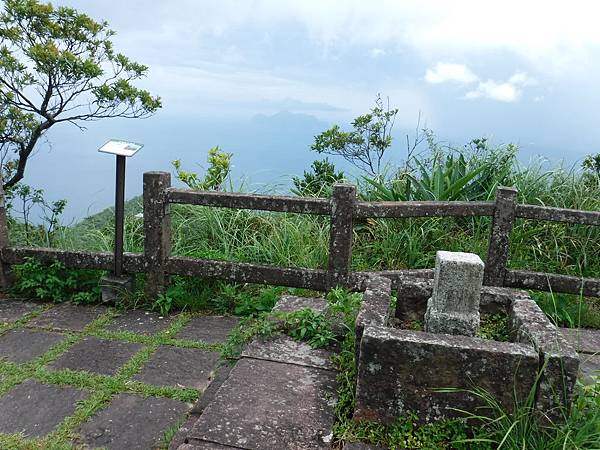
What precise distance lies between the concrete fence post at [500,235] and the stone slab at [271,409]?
225 centimetres

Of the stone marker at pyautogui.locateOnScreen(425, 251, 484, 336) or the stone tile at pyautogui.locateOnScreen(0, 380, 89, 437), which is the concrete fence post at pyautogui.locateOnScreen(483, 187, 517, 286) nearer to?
the stone marker at pyautogui.locateOnScreen(425, 251, 484, 336)

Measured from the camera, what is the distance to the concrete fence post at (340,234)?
4.25 metres

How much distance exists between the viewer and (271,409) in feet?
8.04

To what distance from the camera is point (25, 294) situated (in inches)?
193

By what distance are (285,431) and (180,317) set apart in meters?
2.39

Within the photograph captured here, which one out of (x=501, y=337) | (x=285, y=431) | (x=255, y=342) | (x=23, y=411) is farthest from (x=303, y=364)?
(x=23, y=411)

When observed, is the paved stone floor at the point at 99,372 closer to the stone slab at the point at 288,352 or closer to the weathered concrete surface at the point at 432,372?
the stone slab at the point at 288,352

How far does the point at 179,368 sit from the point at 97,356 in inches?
23.7

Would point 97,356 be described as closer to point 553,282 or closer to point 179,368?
point 179,368

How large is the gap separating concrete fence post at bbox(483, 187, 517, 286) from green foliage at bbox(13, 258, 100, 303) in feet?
11.0

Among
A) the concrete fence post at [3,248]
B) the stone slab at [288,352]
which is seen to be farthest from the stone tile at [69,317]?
the stone slab at [288,352]

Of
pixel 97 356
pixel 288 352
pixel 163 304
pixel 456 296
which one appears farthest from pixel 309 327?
pixel 163 304

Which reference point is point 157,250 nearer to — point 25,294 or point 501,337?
point 25,294

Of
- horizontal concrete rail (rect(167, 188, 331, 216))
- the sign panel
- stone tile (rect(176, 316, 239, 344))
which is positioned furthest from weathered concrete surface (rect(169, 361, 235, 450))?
the sign panel
